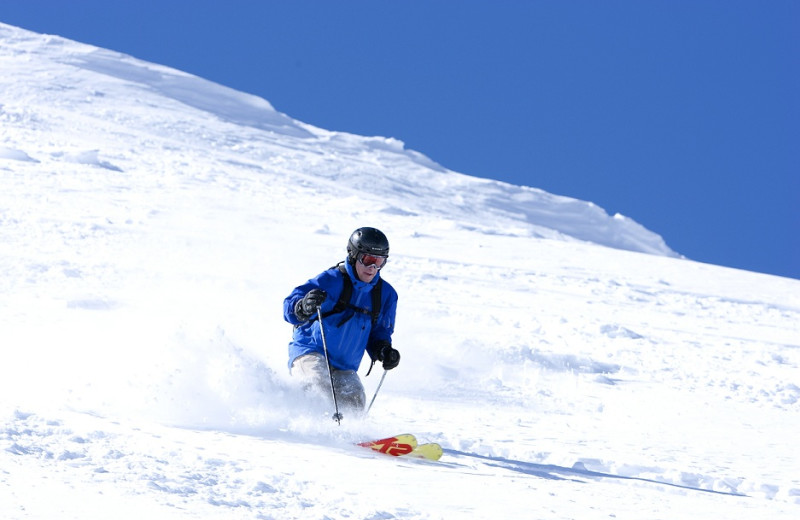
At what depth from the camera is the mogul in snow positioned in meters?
6.18

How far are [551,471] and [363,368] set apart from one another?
13.0 feet

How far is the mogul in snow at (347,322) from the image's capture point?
6.18 metres

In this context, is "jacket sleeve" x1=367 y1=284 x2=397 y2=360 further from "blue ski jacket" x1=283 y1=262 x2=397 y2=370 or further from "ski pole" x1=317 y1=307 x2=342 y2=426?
Result: "ski pole" x1=317 y1=307 x2=342 y2=426

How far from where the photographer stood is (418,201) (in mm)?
33812

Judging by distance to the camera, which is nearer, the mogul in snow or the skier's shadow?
the skier's shadow

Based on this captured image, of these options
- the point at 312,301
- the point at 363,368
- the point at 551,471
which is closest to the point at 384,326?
the point at 312,301

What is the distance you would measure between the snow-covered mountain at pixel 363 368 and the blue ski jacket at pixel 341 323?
0.38m

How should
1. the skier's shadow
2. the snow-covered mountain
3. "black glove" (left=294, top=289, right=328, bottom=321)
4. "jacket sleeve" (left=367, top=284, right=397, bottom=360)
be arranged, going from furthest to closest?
"jacket sleeve" (left=367, top=284, right=397, bottom=360)
"black glove" (left=294, top=289, right=328, bottom=321)
the skier's shadow
the snow-covered mountain

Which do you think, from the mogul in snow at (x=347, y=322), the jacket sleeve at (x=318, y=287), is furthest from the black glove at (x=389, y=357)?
the jacket sleeve at (x=318, y=287)

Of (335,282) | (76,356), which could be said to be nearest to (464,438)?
(335,282)

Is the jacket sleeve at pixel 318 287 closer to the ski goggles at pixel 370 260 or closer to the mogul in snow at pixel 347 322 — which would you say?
the mogul in snow at pixel 347 322

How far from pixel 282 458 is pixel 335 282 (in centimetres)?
197

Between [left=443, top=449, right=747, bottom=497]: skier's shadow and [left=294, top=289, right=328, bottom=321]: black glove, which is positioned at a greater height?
[left=294, top=289, right=328, bottom=321]: black glove

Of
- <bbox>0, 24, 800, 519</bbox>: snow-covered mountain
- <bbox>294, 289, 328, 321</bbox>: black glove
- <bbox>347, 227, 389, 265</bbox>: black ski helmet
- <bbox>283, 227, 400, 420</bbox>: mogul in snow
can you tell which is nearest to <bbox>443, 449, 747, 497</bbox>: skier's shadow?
<bbox>0, 24, 800, 519</bbox>: snow-covered mountain
